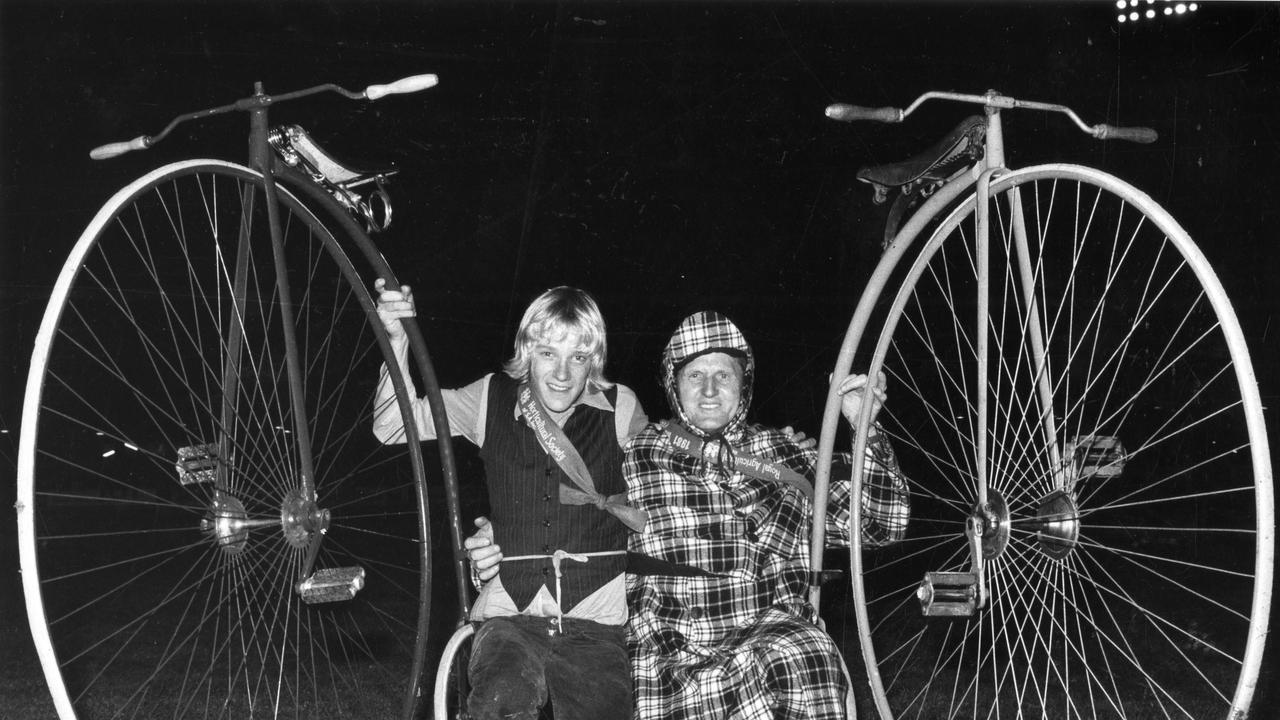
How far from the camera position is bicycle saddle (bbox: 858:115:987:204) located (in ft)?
9.04

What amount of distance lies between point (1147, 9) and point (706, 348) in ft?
7.11

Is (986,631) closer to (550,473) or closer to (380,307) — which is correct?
(550,473)

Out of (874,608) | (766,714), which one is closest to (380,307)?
(766,714)

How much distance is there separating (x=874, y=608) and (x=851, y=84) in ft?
6.23

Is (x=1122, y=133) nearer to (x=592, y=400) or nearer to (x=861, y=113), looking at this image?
(x=861, y=113)

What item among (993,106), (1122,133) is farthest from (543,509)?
(1122,133)

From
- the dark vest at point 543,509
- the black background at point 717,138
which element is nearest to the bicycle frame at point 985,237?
the dark vest at point 543,509

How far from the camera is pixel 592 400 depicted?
3.06m

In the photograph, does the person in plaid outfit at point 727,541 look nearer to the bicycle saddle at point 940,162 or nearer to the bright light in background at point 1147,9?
the bicycle saddle at point 940,162

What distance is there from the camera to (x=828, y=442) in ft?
9.92

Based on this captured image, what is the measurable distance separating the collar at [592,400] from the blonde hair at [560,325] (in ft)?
0.11

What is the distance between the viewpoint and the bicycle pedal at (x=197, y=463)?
8.68 feet

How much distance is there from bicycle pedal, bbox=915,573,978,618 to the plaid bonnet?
59 cm

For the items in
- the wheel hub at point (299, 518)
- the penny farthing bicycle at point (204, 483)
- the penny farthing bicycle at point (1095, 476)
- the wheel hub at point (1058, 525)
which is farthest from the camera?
the penny farthing bicycle at point (1095, 476)
